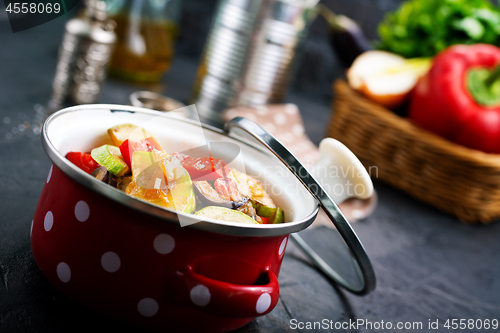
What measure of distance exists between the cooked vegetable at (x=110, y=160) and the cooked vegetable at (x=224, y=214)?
0.30ft

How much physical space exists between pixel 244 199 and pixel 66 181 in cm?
17

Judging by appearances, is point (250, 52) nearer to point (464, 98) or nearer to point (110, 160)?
point (464, 98)

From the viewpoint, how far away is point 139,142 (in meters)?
0.43

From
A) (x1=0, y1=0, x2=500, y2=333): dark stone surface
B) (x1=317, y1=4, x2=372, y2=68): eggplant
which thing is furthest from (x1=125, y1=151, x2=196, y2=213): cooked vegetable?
(x1=317, y1=4, x2=372, y2=68): eggplant

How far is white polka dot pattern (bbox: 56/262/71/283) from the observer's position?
1.19ft

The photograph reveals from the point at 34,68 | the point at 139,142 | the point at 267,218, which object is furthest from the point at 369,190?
the point at 34,68

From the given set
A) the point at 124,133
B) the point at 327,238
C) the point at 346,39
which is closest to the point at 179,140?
the point at 124,133

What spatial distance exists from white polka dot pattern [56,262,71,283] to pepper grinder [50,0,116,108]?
0.59 metres

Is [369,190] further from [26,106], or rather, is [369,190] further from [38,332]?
[26,106]

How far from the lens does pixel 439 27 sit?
108 cm

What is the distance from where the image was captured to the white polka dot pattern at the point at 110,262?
13.5 inches

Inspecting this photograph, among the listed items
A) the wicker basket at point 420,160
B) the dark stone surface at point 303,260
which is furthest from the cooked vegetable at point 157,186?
the wicker basket at point 420,160

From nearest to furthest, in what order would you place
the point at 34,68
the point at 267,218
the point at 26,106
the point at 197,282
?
the point at 197,282 < the point at 267,218 < the point at 26,106 < the point at 34,68

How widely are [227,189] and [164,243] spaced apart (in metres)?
0.11
